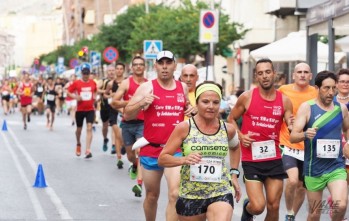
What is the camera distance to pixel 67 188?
16219mm

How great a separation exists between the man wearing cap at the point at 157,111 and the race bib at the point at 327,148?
4.71 feet

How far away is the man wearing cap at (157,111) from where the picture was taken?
1086 cm

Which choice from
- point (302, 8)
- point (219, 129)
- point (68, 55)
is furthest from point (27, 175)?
point (68, 55)

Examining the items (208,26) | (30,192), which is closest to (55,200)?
(30,192)

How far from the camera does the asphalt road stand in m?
13.1

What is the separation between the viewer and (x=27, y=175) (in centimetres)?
1830

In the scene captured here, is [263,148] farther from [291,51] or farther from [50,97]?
[50,97]

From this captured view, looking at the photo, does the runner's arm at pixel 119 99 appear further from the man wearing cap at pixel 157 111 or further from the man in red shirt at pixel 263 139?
the man in red shirt at pixel 263 139

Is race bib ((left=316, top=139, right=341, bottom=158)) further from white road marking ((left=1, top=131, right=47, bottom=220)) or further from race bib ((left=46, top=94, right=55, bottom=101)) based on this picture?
race bib ((left=46, top=94, right=55, bottom=101))

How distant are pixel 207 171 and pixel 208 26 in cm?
2135

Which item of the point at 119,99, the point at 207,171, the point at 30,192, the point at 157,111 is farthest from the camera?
the point at 30,192

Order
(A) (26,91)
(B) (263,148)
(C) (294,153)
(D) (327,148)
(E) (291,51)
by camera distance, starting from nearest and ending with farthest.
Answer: (D) (327,148) < (B) (263,148) < (C) (294,153) < (E) (291,51) < (A) (26,91)

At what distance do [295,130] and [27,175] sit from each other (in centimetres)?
881

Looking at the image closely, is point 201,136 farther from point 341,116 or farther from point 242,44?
point 242,44
